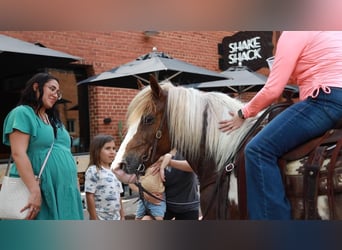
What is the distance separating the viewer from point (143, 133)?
2.05 m

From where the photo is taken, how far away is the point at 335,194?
1.68 meters

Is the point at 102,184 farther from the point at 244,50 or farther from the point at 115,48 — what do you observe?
the point at 244,50

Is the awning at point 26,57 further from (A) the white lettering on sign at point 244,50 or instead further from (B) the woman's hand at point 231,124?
(B) the woman's hand at point 231,124

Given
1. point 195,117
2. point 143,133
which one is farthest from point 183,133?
point 143,133

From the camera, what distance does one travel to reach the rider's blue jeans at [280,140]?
5.72ft

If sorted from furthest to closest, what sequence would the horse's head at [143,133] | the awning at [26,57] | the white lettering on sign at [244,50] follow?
1. the awning at [26,57]
2. the white lettering on sign at [244,50]
3. the horse's head at [143,133]

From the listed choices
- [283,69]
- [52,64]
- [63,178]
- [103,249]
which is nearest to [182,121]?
[283,69]

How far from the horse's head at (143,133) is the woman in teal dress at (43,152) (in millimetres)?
299

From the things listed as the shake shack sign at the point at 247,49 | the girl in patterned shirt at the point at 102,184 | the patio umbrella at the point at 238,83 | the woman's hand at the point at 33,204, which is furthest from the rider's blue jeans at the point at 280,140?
the woman's hand at the point at 33,204

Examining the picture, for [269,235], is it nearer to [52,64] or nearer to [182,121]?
[182,121]

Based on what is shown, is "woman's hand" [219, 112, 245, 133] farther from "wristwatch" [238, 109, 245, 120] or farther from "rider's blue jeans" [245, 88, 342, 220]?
"rider's blue jeans" [245, 88, 342, 220]

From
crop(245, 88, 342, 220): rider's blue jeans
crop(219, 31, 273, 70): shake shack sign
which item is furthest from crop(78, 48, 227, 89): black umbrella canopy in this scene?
crop(245, 88, 342, 220): rider's blue jeans

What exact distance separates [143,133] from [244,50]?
1221mm
